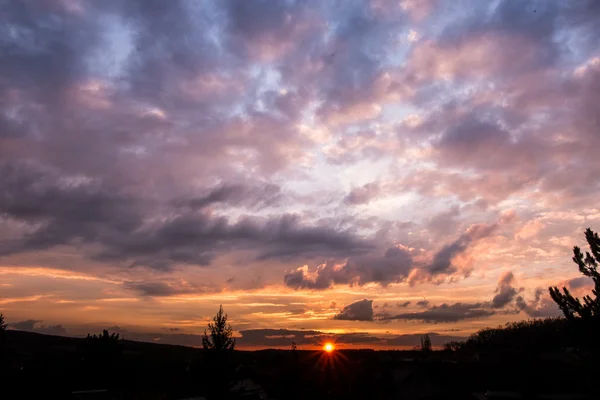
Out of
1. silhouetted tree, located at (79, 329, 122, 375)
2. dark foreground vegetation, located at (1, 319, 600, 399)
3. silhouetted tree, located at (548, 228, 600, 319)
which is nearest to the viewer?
silhouetted tree, located at (548, 228, 600, 319)

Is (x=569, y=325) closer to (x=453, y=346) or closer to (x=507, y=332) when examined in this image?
(x=453, y=346)

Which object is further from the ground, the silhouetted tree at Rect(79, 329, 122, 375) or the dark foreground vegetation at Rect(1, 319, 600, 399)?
the silhouetted tree at Rect(79, 329, 122, 375)

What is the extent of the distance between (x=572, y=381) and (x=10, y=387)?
54.0 meters

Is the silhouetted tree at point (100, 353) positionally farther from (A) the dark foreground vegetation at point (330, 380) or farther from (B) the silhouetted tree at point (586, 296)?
(B) the silhouetted tree at point (586, 296)

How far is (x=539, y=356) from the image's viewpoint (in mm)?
75125

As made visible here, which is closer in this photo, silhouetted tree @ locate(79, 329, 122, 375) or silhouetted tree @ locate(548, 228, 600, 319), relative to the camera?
silhouetted tree @ locate(548, 228, 600, 319)

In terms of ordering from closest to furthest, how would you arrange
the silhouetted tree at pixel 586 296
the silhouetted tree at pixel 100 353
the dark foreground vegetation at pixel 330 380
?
the silhouetted tree at pixel 586 296
the dark foreground vegetation at pixel 330 380
the silhouetted tree at pixel 100 353

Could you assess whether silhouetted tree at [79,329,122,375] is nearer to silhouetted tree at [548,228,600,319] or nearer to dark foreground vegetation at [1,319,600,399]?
dark foreground vegetation at [1,319,600,399]

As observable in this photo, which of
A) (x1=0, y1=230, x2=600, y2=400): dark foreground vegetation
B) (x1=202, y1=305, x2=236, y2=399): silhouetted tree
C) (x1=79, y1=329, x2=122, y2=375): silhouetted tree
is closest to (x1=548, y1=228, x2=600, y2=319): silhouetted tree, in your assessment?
(x1=0, y1=230, x2=600, y2=400): dark foreground vegetation

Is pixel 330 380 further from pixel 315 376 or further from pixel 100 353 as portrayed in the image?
pixel 100 353

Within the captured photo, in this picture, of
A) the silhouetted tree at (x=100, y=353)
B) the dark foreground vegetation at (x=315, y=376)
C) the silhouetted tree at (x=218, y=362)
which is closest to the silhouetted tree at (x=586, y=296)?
the dark foreground vegetation at (x=315, y=376)

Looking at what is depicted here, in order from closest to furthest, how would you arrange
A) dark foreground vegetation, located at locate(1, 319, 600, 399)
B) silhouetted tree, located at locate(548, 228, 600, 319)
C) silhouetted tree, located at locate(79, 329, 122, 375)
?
1. silhouetted tree, located at locate(548, 228, 600, 319)
2. dark foreground vegetation, located at locate(1, 319, 600, 399)
3. silhouetted tree, located at locate(79, 329, 122, 375)

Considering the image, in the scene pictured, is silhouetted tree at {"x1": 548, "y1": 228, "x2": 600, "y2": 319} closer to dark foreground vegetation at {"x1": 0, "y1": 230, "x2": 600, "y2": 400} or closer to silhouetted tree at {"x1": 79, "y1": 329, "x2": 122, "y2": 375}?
dark foreground vegetation at {"x1": 0, "y1": 230, "x2": 600, "y2": 400}

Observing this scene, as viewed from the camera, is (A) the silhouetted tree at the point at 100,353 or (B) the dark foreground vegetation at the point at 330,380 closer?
(B) the dark foreground vegetation at the point at 330,380
